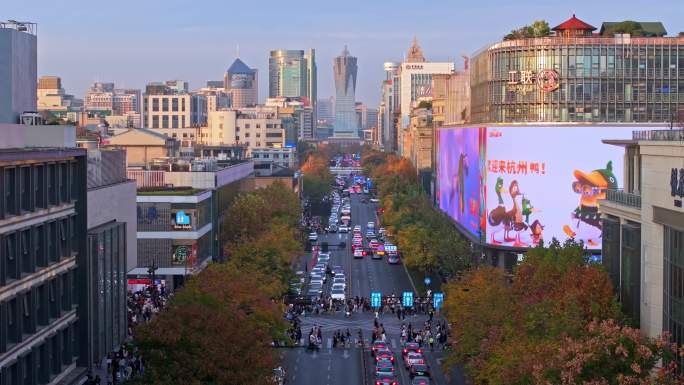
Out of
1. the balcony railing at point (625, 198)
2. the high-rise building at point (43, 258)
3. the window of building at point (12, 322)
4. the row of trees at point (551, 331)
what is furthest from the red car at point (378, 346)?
the window of building at point (12, 322)

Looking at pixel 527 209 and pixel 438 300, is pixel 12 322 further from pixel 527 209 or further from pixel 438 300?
pixel 527 209

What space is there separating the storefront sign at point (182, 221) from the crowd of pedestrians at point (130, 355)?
7.90 metres

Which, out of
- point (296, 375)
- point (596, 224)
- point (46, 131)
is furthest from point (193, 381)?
point (596, 224)

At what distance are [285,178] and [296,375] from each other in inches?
4478

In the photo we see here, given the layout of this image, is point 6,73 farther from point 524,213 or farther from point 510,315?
point 524,213

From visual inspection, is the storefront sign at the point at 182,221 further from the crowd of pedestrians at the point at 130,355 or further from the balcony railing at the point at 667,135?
the balcony railing at the point at 667,135

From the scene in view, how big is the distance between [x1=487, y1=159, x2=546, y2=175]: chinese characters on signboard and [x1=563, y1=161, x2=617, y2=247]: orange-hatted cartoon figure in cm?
284

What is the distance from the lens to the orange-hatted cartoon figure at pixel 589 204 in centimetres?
9956

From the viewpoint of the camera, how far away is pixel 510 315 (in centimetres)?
5216

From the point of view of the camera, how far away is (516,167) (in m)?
103

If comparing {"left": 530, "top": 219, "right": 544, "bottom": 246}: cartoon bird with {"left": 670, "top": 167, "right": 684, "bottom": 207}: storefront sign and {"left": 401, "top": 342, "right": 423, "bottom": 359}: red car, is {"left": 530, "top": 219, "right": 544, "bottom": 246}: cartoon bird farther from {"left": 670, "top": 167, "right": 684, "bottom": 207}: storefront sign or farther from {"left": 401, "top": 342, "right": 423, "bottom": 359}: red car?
{"left": 670, "top": 167, "right": 684, "bottom": 207}: storefront sign

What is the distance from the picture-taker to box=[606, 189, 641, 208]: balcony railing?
164 ft

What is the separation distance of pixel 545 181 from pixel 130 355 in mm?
53190

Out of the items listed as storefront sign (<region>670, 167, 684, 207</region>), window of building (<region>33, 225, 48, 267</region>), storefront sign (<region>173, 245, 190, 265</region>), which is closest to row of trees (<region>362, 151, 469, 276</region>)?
storefront sign (<region>173, 245, 190, 265</region>)
